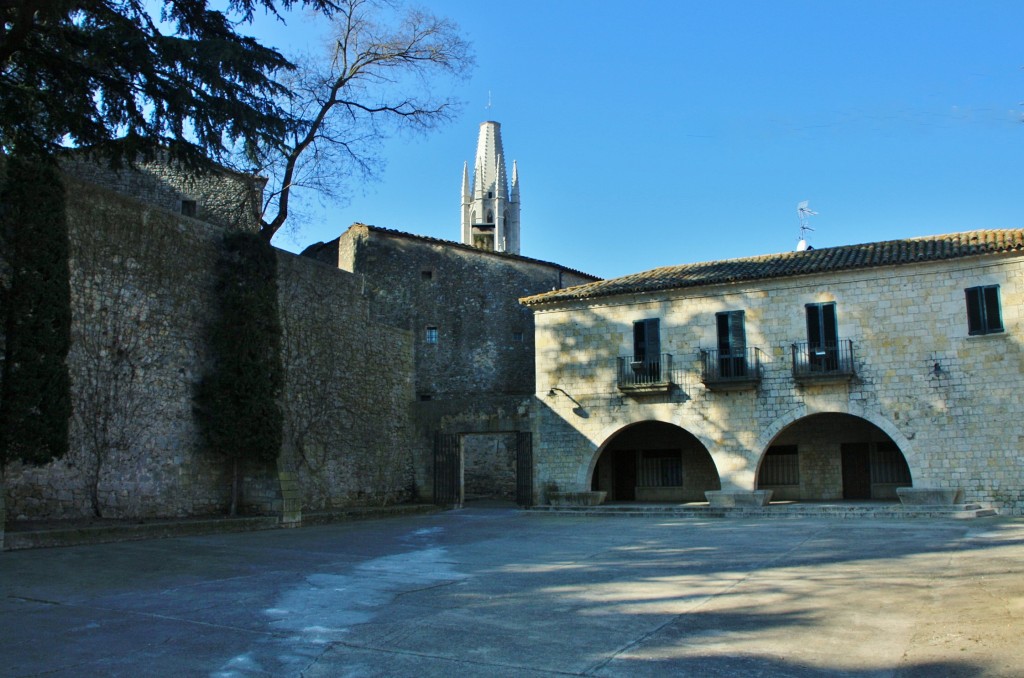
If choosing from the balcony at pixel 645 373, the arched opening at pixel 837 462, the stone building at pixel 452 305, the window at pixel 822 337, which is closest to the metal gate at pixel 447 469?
the stone building at pixel 452 305

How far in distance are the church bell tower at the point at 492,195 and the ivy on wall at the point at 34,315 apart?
2096 inches

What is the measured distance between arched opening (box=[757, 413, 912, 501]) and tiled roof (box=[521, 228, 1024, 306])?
4193mm

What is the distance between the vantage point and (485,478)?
2753 centimetres

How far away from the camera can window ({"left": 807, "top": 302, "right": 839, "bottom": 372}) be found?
66.9 ft

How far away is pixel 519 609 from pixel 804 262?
53.7 ft

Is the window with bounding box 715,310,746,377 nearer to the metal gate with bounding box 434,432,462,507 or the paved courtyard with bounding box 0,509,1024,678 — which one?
the metal gate with bounding box 434,432,462,507

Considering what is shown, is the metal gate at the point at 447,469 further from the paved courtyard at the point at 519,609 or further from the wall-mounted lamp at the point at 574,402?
the paved courtyard at the point at 519,609

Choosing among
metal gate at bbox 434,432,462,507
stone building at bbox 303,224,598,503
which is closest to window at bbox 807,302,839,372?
metal gate at bbox 434,432,462,507

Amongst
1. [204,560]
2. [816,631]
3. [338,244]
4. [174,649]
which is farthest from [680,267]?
[174,649]

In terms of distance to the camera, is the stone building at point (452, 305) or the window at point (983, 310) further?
the stone building at point (452, 305)

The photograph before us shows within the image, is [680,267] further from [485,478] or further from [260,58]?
[260,58]

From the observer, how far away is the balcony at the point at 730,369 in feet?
69.2

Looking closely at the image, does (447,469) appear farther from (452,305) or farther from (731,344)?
(731,344)

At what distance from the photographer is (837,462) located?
22.7 m
